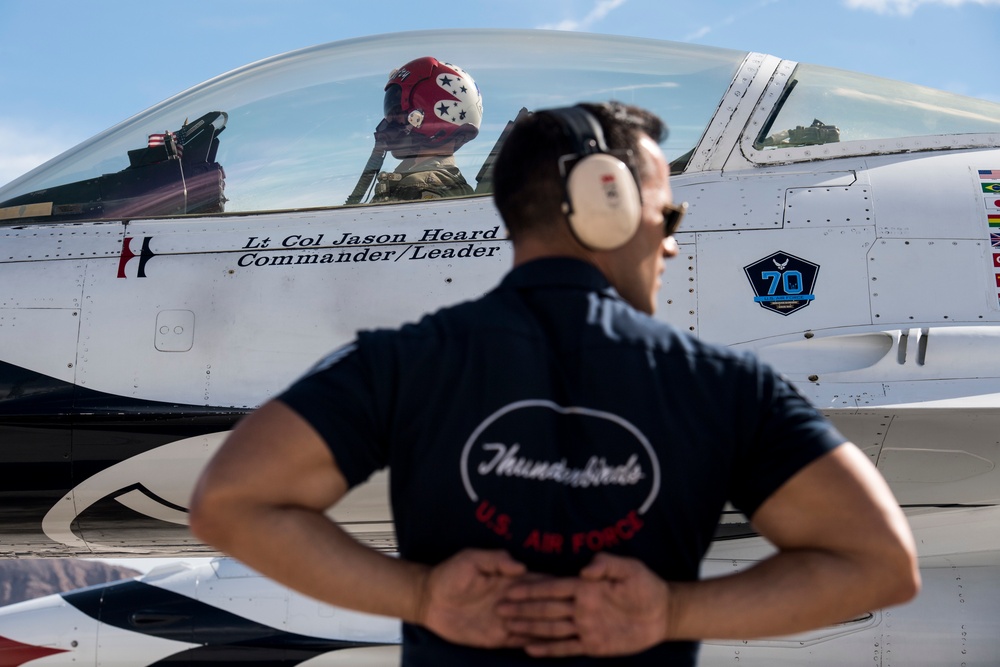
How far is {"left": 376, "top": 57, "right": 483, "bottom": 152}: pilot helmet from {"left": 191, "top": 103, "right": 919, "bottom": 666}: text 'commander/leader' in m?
3.52

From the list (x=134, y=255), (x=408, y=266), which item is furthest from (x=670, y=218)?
(x=134, y=255)

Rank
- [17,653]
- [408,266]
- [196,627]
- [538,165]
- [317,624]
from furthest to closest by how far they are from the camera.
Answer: [17,653] < [196,627] < [317,624] < [408,266] < [538,165]

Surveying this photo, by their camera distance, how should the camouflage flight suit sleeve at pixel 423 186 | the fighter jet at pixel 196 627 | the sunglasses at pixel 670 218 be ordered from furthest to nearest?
the fighter jet at pixel 196 627, the camouflage flight suit sleeve at pixel 423 186, the sunglasses at pixel 670 218

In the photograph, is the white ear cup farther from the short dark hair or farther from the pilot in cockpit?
the pilot in cockpit

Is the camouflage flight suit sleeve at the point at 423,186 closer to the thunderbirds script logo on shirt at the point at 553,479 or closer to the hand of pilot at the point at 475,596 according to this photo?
the thunderbirds script logo on shirt at the point at 553,479

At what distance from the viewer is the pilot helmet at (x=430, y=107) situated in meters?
5.14

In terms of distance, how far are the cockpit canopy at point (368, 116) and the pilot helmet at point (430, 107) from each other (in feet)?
0.21

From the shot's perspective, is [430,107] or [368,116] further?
[368,116]

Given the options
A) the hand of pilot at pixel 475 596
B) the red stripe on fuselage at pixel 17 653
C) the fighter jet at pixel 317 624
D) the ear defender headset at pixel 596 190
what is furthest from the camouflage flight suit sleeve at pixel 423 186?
the hand of pilot at pixel 475 596

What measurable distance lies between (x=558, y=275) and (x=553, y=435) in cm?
30

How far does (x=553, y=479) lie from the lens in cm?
161

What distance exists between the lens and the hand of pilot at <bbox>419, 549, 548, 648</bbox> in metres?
1.54

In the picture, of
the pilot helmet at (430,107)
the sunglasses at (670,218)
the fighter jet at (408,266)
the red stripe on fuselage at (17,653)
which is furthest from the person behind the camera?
the red stripe on fuselage at (17,653)

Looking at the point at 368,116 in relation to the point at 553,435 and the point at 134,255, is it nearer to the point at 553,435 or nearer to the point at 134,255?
the point at 134,255
